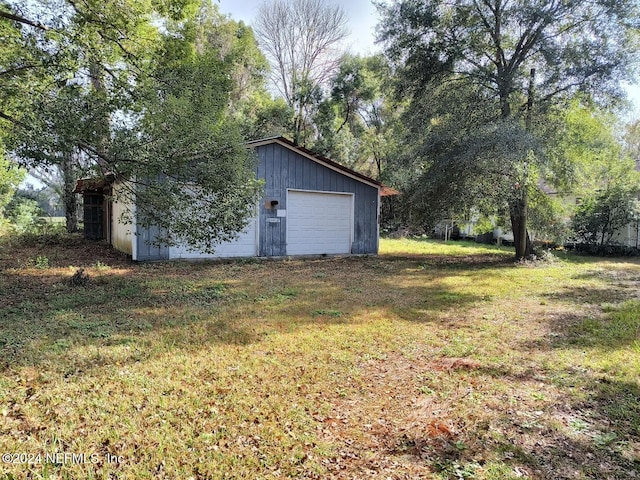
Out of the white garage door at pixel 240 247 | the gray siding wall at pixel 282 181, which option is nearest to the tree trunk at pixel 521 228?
the gray siding wall at pixel 282 181

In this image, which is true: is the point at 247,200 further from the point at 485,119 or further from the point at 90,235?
the point at 90,235

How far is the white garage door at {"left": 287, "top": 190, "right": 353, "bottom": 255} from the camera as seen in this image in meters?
11.6

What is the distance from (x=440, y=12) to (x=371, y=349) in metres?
10.3

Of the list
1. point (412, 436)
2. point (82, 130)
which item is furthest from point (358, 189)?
point (412, 436)

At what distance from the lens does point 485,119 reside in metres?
10.3

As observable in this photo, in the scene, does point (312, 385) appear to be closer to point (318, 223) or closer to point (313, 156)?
point (318, 223)

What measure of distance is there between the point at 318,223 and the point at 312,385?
9.08m

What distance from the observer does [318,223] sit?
12.1 m

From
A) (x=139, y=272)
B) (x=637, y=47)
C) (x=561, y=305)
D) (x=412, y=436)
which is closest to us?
(x=412, y=436)

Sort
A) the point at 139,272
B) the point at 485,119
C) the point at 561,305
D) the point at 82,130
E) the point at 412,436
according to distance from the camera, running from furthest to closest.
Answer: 1. the point at 485,119
2. the point at 139,272
3. the point at 561,305
4. the point at 82,130
5. the point at 412,436

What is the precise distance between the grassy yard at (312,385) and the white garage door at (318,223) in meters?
5.19

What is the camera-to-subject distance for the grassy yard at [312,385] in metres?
2.23

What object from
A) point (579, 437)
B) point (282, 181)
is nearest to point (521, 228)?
point (282, 181)

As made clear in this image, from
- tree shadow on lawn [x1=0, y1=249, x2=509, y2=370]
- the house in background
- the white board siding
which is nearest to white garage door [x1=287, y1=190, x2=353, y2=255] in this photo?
the house in background
